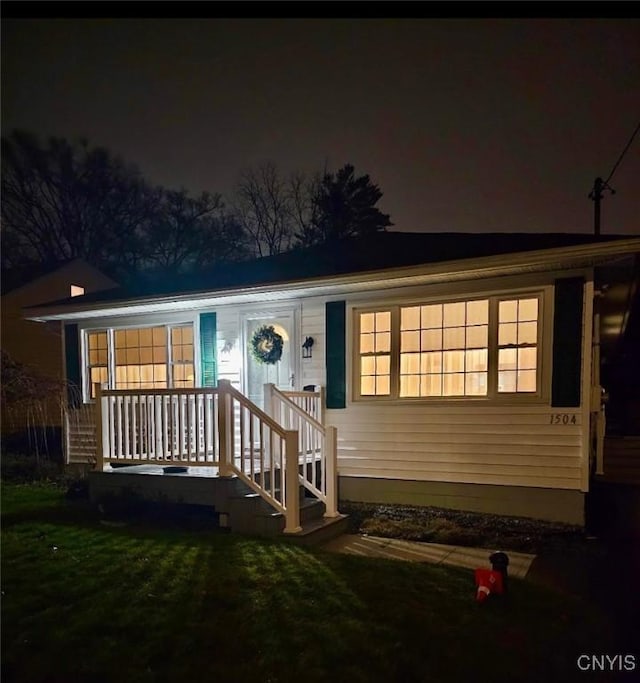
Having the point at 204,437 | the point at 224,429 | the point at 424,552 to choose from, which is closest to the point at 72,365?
the point at 204,437

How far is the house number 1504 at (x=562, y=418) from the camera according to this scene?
5531 millimetres

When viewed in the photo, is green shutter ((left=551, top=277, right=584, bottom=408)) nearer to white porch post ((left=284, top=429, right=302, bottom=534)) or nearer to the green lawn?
the green lawn

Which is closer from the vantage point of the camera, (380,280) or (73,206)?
(380,280)

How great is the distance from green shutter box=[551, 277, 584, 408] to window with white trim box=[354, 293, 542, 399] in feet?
0.70

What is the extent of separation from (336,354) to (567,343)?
290cm

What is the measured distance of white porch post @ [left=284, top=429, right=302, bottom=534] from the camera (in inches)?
191

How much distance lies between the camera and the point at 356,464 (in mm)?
6762

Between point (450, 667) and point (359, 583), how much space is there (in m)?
1.19

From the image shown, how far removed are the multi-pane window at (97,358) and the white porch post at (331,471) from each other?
16.9 ft

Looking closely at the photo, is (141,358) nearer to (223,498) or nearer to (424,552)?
(223,498)

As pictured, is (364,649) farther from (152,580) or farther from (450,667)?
(152,580)

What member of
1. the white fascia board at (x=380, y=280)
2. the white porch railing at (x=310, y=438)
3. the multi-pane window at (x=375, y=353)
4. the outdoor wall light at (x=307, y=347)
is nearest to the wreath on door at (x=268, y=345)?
the outdoor wall light at (x=307, y=347)

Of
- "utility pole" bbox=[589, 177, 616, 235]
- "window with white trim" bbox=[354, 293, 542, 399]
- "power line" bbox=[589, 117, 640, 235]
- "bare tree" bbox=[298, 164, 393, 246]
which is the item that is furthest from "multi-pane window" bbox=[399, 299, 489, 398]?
"bare tree" bbox=[298, 164, 393, 246]

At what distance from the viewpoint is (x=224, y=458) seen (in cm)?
518
